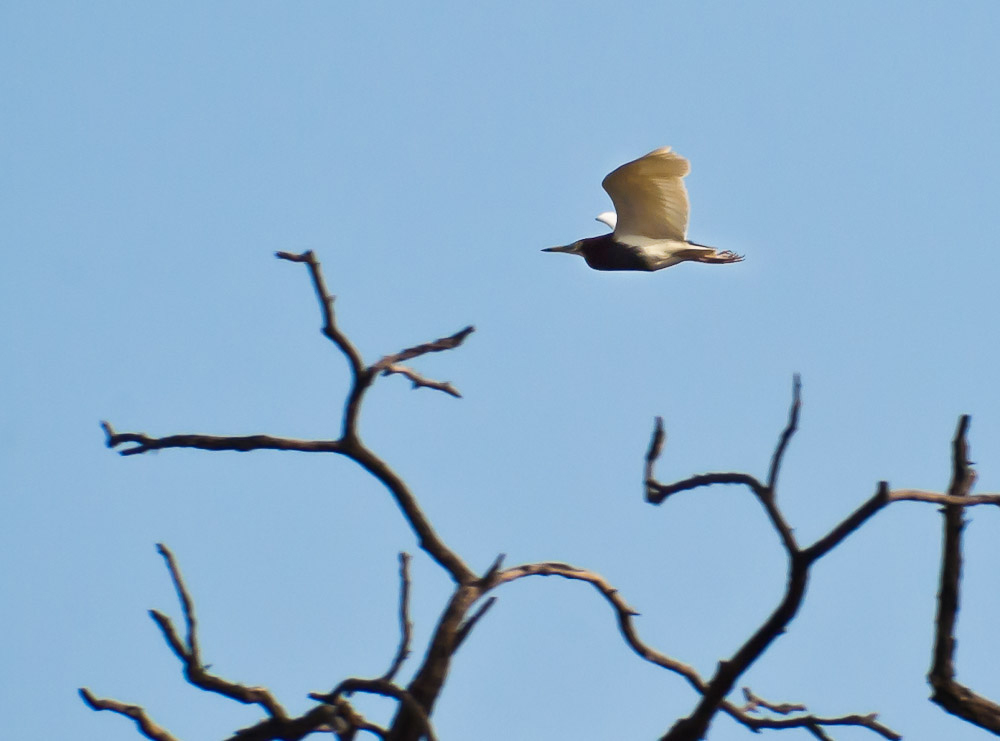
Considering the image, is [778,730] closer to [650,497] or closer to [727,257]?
[650,497]

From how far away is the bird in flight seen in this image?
32.5 ft

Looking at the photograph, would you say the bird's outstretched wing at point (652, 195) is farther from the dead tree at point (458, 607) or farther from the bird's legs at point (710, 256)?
the dead tree at point (458, 607)

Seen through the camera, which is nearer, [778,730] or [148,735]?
[148,735]

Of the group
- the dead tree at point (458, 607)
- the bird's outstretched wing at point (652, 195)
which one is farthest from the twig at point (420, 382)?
the bird's outstretched wing at point (652, 195)

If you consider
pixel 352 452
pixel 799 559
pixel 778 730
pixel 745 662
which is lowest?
pixel 778 730

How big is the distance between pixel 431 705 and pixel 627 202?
218 inches

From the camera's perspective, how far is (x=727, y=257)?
34.1 ft

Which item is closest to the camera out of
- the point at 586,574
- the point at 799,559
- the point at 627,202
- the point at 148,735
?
the point at 799,559

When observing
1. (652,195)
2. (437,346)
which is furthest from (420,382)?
(652,195)

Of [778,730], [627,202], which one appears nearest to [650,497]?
[778,730]

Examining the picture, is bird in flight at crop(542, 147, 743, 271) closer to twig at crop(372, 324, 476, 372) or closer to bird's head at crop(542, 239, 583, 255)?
bird's head at crop(542, 239, 583, 255)

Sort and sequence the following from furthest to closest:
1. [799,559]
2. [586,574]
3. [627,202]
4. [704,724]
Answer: [627,202]
[586,574]
[704,724]
[799,559]

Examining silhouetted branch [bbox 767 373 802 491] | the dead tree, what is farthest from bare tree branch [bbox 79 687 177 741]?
silhouetted branch [bbox 767 373 802 491]

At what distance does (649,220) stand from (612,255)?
54cm
